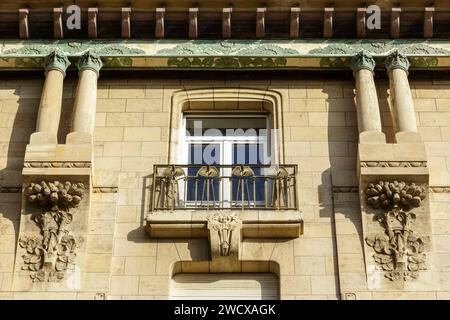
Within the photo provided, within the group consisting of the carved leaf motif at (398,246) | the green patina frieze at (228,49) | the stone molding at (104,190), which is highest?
the green patina frieze at (228,49)

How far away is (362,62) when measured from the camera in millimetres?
17688

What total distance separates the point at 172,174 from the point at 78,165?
1593mm

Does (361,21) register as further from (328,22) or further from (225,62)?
(225,62)

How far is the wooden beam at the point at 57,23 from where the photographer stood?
18.2 metres

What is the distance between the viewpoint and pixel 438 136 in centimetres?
1725

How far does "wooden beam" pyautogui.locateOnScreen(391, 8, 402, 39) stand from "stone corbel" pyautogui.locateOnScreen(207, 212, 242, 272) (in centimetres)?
529

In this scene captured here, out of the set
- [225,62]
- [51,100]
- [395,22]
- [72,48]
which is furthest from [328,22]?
[51,100]

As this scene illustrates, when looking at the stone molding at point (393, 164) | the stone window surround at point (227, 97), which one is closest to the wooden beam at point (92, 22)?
the stone window surround at point (227, 97)

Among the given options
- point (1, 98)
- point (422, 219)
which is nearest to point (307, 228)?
point (422, 219)

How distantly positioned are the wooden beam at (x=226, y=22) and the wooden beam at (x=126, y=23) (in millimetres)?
1788

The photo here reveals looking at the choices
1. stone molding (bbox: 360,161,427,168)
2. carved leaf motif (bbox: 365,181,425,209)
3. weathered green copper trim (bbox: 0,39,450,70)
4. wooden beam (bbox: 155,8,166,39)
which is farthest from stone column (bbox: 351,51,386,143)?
wooden beam (bbox: 155,8,166,39)

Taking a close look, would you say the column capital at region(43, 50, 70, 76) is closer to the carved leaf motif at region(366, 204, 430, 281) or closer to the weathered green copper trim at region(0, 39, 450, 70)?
the weathered green copper trim at region(0, 39, 450, 70)

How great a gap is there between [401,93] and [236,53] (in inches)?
125

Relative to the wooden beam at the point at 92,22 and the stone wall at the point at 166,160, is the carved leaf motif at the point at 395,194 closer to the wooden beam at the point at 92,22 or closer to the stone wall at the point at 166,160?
the stone wall at the point at 166,160
